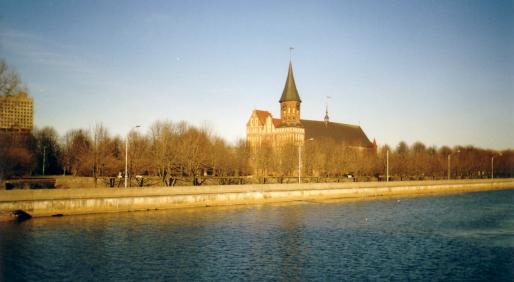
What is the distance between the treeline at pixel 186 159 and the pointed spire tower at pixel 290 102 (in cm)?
1152

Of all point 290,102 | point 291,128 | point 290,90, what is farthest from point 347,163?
point 290,90

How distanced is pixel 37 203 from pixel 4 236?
28.8 ft

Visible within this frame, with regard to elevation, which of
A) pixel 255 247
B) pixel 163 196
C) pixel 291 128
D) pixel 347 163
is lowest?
pixel 255 247

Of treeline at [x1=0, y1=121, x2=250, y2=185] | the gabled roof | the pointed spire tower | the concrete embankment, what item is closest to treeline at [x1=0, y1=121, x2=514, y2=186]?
treeline at [x1=0, y1=121, x2=250, y2=185]

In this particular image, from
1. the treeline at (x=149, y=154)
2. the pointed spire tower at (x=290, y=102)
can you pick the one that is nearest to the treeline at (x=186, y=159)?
the treeline at (x=149, y=154)

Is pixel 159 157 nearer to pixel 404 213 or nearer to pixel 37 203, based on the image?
pixel 37 203

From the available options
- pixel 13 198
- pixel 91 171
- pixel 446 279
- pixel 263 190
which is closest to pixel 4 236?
pixel 13 198

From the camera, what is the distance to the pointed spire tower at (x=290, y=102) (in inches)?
4210

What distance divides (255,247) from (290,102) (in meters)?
83.2

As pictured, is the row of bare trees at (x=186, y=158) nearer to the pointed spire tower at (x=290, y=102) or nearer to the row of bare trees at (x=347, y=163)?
the row of bare trees at (x=347, y=163)

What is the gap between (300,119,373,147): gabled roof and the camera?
384ft

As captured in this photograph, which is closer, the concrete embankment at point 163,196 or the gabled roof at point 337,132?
the concrete embankment at point 163,196

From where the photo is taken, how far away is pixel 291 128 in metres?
107

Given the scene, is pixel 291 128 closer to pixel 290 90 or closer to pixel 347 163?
pixel 290 90
